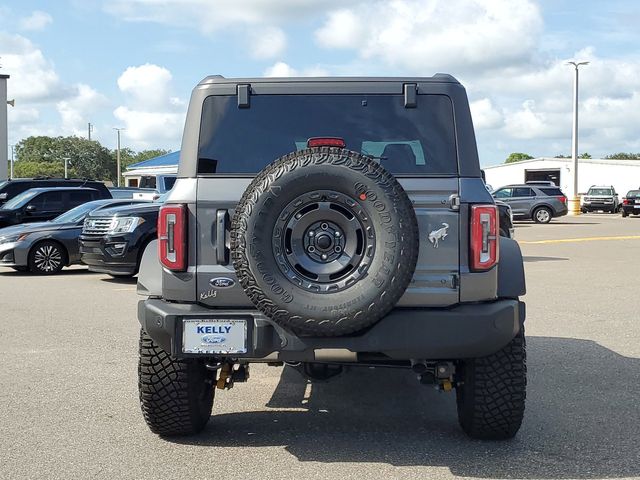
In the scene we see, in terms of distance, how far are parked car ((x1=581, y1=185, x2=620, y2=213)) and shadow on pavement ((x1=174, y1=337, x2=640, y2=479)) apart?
4327 centimetres

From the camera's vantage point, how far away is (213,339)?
14.5ft

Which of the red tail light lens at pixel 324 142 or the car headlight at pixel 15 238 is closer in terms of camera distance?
the red tail light lens at pixel 324 142

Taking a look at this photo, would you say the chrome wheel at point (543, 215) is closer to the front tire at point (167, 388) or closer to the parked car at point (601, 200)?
the parked car at point (601, 200)

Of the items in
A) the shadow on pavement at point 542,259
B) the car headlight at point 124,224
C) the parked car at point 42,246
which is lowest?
the shadow on pavement at point 542,259

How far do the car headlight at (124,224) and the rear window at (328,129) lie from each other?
28.7 feet

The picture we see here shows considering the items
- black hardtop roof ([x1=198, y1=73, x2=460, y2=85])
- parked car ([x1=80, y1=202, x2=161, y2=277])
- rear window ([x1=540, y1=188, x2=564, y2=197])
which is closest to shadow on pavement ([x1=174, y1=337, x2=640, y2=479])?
black hardtop roof ([x1=198, y1=73, x2=460, y2=85])

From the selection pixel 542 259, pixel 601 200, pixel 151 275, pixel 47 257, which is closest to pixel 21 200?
pixel 47 257

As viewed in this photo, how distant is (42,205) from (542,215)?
906 inches

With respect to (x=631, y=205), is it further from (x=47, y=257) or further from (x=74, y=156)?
(x=74, y=156)

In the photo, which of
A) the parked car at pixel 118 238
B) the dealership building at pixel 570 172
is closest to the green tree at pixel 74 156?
the dealership building at pixel 570 172

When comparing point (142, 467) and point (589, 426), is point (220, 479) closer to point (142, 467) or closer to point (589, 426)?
point (142, 467)

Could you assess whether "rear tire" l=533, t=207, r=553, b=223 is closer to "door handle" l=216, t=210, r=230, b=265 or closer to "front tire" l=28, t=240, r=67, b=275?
"front tire" l=28, t=240, r=67, b=275

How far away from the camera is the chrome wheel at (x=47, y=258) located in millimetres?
15250

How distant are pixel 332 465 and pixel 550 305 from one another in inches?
277
